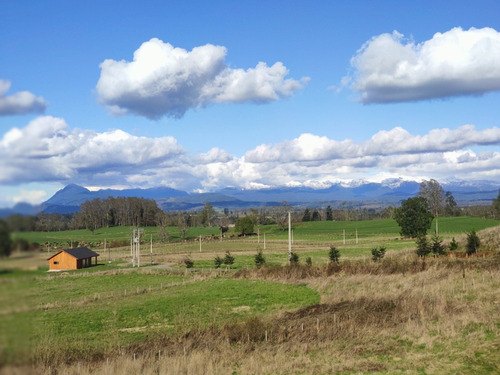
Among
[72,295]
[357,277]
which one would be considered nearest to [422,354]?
[357,277]

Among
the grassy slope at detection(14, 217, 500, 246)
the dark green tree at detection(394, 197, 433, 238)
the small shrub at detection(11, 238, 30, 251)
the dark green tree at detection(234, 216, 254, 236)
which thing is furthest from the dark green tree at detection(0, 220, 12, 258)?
the dark green tree at detection(234, 216, 254, 236)

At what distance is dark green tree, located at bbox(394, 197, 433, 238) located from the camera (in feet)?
296

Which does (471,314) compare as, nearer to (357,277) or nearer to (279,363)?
(279,363)

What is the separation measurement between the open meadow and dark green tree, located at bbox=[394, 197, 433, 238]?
4131 cm

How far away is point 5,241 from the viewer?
2756 mm

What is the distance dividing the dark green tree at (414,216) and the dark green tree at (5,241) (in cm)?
9363

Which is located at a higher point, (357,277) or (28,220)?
(28,220)

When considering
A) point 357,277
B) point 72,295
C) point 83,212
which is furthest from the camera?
point 83,212

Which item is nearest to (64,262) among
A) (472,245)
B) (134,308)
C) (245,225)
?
(134,308)

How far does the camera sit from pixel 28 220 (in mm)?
2754

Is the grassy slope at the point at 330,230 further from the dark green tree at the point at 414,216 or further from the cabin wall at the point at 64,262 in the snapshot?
the cabin wall at the point at 64,262

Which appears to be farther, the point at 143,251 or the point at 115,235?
the point at 115,235

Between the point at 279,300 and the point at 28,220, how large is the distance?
3424cm

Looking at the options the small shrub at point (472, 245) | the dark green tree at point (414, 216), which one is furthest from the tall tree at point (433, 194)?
the small shrub at point (472, 245)
